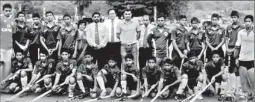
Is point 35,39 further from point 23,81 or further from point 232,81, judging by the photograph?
point 232,81

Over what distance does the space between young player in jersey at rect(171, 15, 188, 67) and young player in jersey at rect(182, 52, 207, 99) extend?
1.20 feet

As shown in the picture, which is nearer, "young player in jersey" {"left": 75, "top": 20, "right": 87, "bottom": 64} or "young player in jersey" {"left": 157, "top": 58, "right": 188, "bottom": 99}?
"young player in jersey" {"left": 157, "top": 58, "right": 188, "bottom": 99}

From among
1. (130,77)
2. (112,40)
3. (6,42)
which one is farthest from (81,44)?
(6,42)

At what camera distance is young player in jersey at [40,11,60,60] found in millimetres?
6973

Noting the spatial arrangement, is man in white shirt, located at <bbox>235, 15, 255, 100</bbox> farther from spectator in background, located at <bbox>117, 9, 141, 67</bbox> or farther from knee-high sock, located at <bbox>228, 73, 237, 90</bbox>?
spectator in background, located at <bbox>117, 9, 141, 67</bbox>

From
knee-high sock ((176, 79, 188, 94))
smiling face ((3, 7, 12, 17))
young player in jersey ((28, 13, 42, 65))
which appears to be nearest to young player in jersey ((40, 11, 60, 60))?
young player in jersey ((28, 13, 42, 65))

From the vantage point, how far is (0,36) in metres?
6.60

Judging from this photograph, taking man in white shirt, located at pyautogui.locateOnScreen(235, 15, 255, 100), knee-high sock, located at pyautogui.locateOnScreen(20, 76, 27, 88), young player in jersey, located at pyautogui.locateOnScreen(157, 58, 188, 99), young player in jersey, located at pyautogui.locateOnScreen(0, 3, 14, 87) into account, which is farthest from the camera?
young player in jersey, located at pyautogui.locateOnScreen(0, 3, 14, 87)

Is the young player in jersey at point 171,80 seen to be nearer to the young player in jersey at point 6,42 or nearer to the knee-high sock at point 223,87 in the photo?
the knee-high sock at point 223,87

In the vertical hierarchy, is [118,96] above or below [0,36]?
below

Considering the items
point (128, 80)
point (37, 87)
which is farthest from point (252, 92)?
point (37, 87)

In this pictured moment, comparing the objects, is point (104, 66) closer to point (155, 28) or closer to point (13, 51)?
point (155, 28)

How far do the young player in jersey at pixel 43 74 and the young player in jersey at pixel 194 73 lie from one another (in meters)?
2.56

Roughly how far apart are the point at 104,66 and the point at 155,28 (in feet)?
4.21
